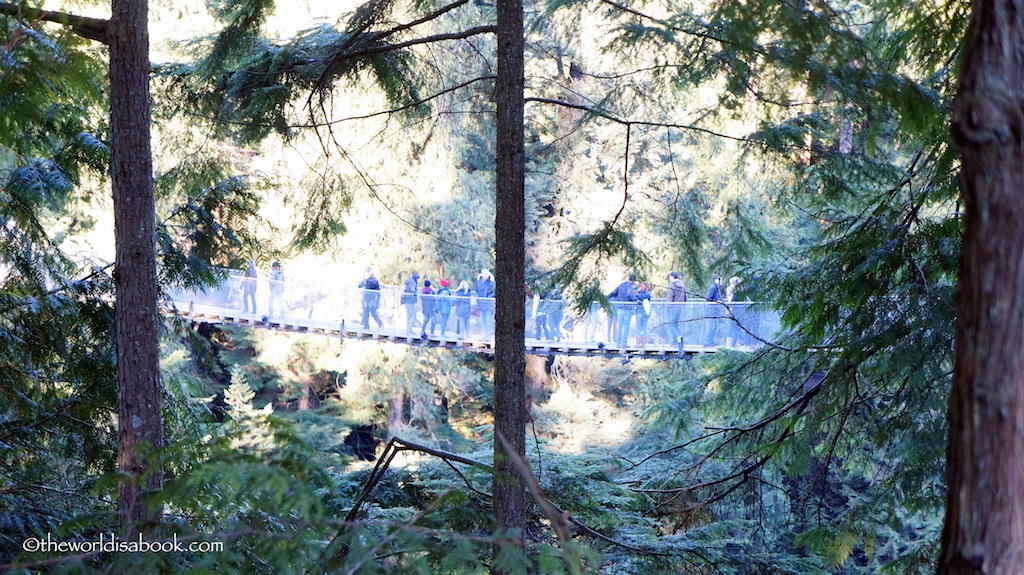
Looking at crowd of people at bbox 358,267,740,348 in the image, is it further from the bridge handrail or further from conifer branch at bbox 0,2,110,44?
conifer branch at bbox 0,2,110,44

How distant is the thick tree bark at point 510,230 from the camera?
A: 326 centimetres

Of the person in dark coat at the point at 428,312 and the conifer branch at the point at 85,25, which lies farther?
the person in dark coat at the point at 428,312

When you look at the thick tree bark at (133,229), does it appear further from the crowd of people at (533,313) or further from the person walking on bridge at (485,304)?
the person walking on bridge at (485,304)

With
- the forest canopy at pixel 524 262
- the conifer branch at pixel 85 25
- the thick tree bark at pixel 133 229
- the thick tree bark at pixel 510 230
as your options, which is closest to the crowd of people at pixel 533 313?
the forest canopy at pixel 524 262

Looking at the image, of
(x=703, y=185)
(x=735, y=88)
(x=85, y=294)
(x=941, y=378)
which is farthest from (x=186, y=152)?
(x=703, y=185)

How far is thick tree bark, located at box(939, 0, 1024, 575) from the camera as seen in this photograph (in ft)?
3.05

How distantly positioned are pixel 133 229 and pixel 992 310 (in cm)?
254

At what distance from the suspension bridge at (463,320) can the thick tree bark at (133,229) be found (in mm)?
5798

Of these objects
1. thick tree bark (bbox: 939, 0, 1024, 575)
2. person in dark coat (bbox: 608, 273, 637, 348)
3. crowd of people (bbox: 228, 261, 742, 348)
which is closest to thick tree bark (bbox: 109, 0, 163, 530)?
thick tree bark (bbox: 939, 0, 1024, 575)

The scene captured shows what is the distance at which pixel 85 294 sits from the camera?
3.25 metres

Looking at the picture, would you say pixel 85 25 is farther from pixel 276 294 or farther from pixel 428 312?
pixel 276 294

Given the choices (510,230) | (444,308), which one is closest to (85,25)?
(510,230)

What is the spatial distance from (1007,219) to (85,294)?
3.30 meters

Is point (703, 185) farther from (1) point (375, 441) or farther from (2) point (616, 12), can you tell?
(1) point (375, 441)
